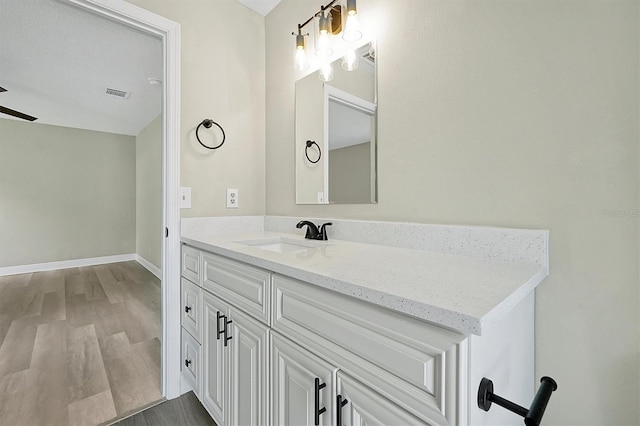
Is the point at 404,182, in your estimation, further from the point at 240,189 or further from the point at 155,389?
the point at 155,389

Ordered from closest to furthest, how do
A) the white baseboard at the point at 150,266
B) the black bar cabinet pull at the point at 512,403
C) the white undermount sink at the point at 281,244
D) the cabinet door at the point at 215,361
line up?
the black bar cabinet pull at the point at 512,403 < the cabinet door at the point at 215,361 < the white undermount sink at the point at 281,244 < the white baseboard at the point at 150,266

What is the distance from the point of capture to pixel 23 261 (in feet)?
14.8

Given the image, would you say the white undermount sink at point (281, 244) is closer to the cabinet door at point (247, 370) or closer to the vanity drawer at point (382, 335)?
the cabinet door at point (247, 370)

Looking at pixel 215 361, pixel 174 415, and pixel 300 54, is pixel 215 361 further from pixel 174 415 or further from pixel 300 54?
pixel 300 54

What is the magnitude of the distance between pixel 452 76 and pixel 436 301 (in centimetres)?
89

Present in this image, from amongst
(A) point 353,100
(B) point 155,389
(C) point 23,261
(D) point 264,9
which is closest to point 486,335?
(A) point 353,100

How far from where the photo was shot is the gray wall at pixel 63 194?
14.7ft

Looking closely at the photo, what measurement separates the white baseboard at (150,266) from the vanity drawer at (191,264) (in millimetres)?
3179

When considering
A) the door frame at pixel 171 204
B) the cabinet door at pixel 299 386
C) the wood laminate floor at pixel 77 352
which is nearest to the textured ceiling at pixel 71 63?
the door frame at pixel 171 204

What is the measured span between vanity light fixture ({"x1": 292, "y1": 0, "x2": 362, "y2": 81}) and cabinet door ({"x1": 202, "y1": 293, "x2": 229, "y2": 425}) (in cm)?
127

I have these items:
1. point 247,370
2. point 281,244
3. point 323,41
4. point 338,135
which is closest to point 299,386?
point 247,370

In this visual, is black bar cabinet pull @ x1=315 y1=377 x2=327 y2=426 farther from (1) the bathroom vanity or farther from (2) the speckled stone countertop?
(2) the speckled stone countertop

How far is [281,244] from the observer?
164 centimetres

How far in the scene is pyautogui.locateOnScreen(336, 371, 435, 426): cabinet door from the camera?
2.00 ft
